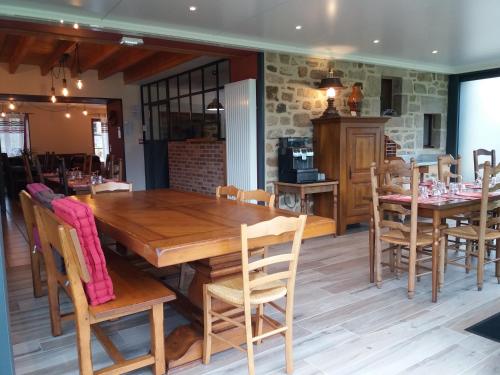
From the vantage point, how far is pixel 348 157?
522 centimetres

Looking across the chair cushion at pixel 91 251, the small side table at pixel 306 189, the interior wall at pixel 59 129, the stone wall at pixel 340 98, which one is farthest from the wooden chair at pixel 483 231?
the interior wall at pixel 59 129

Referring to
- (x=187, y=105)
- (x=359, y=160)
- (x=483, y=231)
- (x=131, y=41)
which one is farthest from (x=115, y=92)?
(x=483, y=231)

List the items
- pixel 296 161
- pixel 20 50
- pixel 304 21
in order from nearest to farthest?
pixel 304 21 < pixel 296 161 < pixel 20 50

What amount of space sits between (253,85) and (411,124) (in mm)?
3330

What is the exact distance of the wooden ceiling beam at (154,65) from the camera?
595cm

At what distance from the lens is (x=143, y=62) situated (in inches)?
278

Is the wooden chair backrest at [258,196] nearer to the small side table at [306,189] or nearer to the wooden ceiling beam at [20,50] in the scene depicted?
the small side table at [306,189]

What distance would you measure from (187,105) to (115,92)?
2.07 meters

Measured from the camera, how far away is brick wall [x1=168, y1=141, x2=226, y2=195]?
20.6 feet

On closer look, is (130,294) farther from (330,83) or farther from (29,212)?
(330,83)

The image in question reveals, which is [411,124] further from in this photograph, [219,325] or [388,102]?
[219,325]

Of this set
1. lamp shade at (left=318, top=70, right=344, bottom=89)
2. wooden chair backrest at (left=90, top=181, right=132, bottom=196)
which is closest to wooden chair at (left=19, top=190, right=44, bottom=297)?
wooden chair backrest at (left=90, top=181, right=132, bottom=196)

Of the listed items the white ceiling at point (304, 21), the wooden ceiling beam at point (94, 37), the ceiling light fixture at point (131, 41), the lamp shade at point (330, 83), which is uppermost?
the white ceiling at point (304, 21)

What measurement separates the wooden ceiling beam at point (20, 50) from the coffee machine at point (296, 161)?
3571 mm
